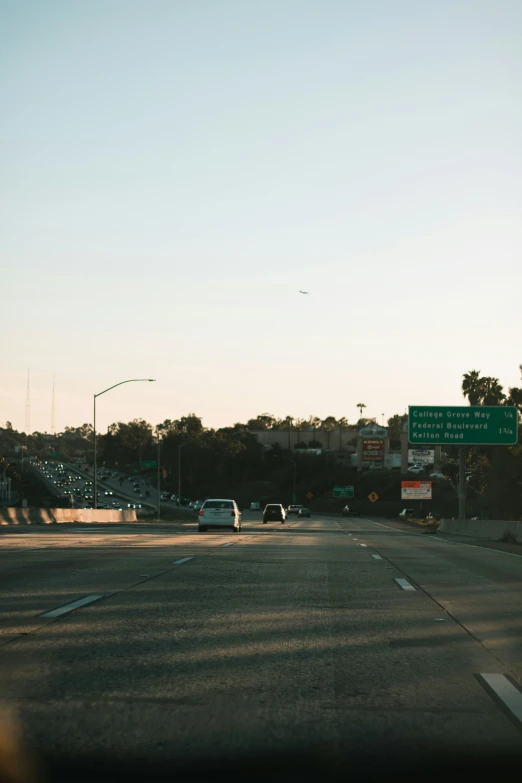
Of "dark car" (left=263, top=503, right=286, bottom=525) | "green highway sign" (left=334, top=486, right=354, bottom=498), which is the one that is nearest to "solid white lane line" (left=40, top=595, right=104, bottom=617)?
"dark car" (left=263, top=503, right=286, bottom=525)

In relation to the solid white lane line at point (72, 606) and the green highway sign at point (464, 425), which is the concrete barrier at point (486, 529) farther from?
the solid white lane line at point (72, 606)

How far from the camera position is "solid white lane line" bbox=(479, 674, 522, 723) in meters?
6.98

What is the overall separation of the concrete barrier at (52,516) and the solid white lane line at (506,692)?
39270 mm

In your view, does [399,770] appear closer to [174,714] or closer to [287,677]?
[174,714]

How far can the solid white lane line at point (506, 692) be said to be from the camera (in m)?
6.98

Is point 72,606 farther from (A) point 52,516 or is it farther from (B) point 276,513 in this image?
(B) point 276,513

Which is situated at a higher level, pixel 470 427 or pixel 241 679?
pixel 470 427

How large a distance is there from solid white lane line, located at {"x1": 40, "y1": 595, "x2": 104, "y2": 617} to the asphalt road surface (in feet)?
0.08

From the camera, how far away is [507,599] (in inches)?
567

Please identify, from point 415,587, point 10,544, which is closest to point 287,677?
point 415,587

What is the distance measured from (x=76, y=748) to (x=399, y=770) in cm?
186

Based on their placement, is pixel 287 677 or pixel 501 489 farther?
pixel 501 489

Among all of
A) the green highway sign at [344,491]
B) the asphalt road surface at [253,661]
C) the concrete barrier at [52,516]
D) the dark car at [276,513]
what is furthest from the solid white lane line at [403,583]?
the green highway sign at [344,491]

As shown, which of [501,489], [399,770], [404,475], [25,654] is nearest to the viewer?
[399,770]
